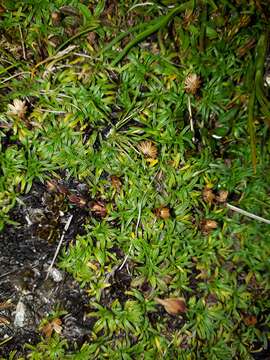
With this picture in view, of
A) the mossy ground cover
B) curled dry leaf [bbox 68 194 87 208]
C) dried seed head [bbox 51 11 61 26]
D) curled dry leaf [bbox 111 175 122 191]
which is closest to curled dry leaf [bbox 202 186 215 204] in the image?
the mossy ground cover

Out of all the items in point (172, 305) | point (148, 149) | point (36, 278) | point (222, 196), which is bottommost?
point (172, 305)

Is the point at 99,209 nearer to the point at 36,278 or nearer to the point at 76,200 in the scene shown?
the point at 76,200

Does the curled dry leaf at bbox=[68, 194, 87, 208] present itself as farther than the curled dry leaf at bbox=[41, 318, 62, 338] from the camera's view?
Yes

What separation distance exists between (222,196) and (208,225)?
22 cm

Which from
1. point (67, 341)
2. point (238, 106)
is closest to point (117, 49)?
point (238, 106)

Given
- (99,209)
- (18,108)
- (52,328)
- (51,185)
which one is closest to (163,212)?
(99,209)

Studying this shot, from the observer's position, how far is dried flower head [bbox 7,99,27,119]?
2.50 m

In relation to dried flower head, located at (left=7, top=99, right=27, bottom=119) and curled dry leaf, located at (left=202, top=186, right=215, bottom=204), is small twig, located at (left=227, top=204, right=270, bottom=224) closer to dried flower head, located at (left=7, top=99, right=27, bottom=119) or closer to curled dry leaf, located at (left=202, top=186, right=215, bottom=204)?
curled dry leaf, located at (left=202, top=186, right=215, bottom=204)

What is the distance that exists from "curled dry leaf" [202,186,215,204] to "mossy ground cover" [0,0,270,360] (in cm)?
1

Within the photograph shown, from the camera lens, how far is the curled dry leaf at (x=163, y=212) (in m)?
2.55

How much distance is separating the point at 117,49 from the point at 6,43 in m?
0.73

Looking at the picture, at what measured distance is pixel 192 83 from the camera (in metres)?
2.61

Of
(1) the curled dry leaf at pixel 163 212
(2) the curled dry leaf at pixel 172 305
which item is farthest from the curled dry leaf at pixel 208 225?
(2) the curled dry leaf at pixel 172 305

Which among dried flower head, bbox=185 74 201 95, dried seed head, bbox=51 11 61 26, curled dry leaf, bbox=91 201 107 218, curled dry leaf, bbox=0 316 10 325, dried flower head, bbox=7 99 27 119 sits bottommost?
curled dry leaf, bbox=0 316 10 325
